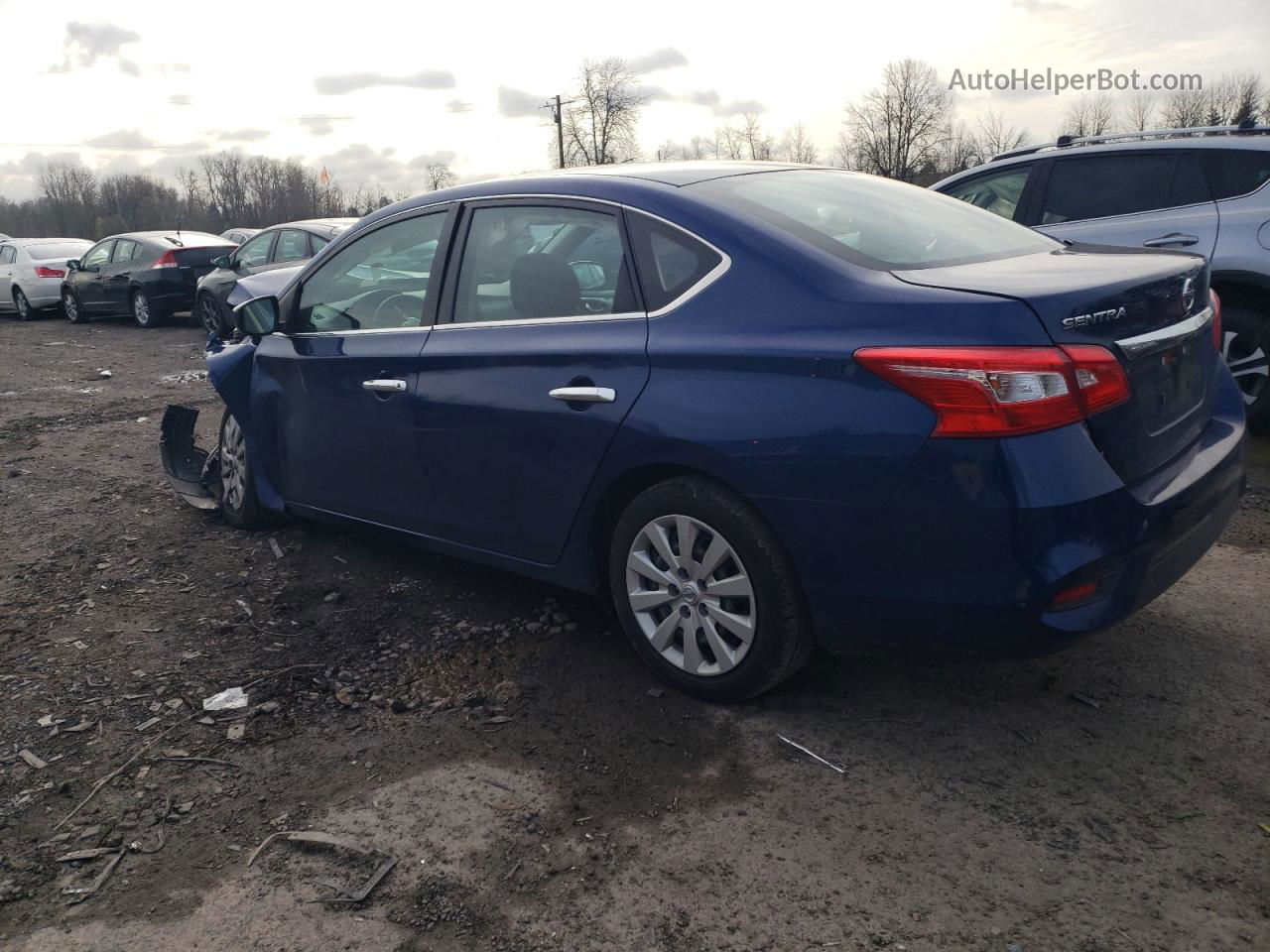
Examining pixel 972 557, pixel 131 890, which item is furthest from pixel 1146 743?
pixel 131 890

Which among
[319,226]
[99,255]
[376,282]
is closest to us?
[376,282]

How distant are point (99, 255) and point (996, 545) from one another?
18.7 m

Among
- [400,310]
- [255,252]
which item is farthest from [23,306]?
[400,310]

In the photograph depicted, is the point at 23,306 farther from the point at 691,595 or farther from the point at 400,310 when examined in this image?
the point at 691,595

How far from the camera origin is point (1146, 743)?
302cm

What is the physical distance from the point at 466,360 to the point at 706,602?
1.28 m

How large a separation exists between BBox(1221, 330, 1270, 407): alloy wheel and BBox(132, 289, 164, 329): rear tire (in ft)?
50.3

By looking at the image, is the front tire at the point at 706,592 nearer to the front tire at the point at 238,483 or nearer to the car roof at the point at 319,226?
the front tire at the point at 238,483

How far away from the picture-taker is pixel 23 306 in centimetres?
2048

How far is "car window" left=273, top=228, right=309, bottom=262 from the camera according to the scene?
45.0 feet

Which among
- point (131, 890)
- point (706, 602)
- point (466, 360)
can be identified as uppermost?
point (466, 360)

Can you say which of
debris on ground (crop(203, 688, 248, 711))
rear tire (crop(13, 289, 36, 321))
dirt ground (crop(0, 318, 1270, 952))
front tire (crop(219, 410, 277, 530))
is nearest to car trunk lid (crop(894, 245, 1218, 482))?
dirt ground (crop(0, 318, 1270, 952))

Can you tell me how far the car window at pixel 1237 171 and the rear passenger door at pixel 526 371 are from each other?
4.46m

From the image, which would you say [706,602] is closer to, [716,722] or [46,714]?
[716,722]
